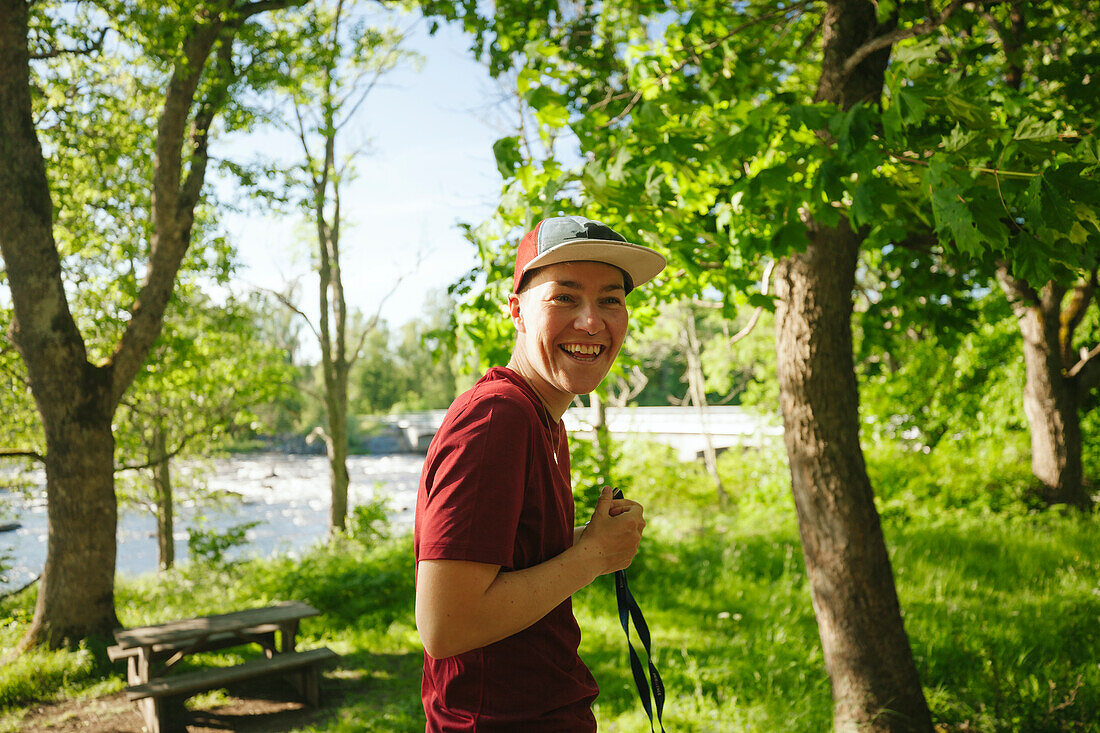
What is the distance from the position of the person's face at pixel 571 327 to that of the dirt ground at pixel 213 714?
4614mm

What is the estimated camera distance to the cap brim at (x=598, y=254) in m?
1.50

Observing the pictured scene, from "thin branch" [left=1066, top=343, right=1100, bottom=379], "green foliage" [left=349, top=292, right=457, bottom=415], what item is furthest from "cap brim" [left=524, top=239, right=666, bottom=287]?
"green foliage" [left=349, top=292, right=457, bottom=415]

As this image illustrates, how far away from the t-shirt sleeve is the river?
27.0 ft

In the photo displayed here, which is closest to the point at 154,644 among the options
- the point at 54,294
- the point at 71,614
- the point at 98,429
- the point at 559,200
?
the point at 71,614

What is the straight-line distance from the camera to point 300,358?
41.1 metres

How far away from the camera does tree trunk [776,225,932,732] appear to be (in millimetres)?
3801

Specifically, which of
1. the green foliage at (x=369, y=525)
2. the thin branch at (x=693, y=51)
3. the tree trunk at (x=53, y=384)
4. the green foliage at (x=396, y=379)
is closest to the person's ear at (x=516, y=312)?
the thin branch at (x=693, y=51)

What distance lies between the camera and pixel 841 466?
12.8ft

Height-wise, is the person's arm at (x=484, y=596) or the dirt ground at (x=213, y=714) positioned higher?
the person's arm at (x=484, y=596)

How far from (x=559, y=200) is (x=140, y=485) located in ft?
43.3

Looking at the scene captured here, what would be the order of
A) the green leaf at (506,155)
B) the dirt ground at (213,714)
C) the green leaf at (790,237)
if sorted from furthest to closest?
the dirt ground at (213,714) < the green leaf at (506,155) < the green leaf at (790,237)

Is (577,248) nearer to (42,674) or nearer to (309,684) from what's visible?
→ (309,684)

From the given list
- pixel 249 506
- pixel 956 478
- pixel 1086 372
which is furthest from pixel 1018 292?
pixel 249 506

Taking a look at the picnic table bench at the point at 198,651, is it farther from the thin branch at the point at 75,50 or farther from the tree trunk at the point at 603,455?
the thin branch at the point at 75,50
